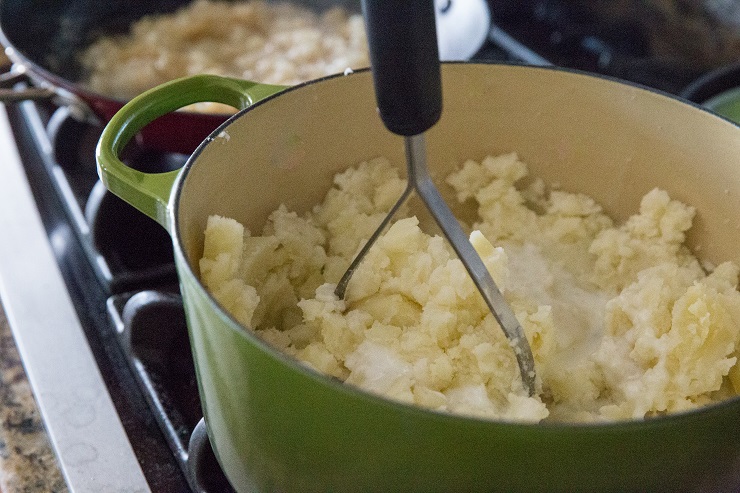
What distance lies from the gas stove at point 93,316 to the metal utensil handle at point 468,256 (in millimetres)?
265

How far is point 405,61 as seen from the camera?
0.43 m

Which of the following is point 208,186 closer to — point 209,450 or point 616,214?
point 209,450

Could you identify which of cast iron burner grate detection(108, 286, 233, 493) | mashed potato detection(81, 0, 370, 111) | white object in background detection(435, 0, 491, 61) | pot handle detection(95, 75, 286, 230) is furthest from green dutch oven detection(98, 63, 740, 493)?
mashed potato detection(81, 0, 370, 111)

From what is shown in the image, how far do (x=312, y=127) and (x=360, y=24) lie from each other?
58cm

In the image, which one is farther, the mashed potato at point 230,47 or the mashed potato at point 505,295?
the mashed potato at point 230,47

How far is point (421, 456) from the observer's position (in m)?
0.39

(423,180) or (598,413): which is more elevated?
(423,180)

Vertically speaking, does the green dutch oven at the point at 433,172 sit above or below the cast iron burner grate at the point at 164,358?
above

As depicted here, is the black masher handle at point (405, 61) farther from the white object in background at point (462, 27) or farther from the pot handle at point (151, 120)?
the white object in background at point (462, 27)

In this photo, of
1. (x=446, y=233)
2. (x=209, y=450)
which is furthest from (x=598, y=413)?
(x=209, y=450)

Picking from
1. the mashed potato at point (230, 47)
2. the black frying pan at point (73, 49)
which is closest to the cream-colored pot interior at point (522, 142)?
the black frying pan at point (73, 49)

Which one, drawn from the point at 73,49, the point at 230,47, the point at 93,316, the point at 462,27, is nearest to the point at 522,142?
the point at 462,27

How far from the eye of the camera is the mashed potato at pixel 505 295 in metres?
0.54

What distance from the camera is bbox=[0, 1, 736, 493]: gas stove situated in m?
0.65
